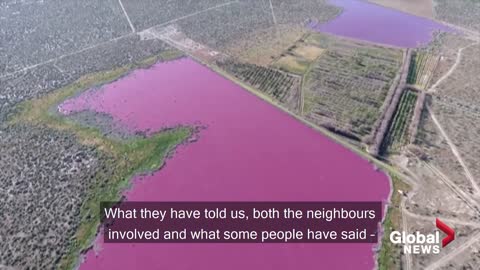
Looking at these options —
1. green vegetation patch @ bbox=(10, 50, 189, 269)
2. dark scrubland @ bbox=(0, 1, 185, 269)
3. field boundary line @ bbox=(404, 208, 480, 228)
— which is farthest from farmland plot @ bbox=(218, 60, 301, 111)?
field boundary line @ bbox=(404, 208, 480, 228)

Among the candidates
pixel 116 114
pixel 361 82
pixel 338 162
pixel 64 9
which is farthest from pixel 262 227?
pixel 64 9

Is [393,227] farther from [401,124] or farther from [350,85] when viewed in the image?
[350,85]

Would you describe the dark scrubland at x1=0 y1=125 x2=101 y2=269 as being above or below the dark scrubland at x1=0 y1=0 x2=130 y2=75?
below

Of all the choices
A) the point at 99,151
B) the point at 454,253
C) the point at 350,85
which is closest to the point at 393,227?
the point at 454,253

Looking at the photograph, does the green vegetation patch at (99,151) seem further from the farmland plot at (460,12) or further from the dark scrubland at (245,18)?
the farmland plot at (460,12)

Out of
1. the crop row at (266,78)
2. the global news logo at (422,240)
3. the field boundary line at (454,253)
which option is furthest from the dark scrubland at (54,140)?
the field boundary line at (454,253)

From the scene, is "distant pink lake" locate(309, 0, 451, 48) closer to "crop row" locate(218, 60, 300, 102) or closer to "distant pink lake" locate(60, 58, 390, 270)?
"crop row" locate(218, 60, 300, 102)
